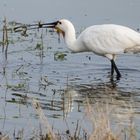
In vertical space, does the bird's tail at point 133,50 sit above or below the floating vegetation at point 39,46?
below

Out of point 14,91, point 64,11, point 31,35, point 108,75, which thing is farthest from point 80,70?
point 64,11

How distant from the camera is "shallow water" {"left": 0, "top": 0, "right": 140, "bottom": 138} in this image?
28.9 feet

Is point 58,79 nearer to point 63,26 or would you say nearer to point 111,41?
point 111,41

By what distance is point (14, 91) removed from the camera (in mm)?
10297

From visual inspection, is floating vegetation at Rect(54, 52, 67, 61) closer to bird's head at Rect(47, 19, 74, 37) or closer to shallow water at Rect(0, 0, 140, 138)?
shallow water at Rect(0, 0, 140, 138)

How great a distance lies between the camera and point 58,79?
11.3 m

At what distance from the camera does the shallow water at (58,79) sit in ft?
28.9

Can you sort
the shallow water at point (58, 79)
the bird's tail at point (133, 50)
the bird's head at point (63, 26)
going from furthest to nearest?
the bird's head at point (63, 26), the bird's tail at point (133, 50), the shallow water at point (58, 79)

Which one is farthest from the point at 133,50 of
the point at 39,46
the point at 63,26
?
the point at 39,46

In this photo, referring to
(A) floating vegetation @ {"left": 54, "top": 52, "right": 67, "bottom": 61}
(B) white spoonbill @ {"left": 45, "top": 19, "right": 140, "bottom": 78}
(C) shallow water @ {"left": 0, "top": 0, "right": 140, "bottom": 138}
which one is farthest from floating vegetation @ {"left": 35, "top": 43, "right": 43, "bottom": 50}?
(B) white spoonbill @ {"left": 45, "top": 19, "right": 140, "bottom": 78}

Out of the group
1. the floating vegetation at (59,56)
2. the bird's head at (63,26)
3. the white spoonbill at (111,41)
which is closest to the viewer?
the white spoonbill at (111,41)

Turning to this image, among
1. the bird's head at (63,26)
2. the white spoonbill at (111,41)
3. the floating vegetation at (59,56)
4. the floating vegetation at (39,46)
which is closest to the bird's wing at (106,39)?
the white spoonbill at (111,41)

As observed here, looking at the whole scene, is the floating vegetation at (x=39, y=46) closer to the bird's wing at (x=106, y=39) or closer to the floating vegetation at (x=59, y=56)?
the floating vegetation at (x=59, y=56)

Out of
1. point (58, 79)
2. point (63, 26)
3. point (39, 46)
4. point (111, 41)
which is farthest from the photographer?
point (39, 46)
